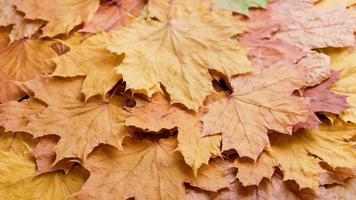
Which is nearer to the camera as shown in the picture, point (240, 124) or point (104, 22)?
point (240, 124)

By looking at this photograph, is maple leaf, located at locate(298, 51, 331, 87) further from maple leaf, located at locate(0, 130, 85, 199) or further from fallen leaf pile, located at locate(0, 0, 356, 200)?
maple leaf, located at locate(0, 130, 85, 199)

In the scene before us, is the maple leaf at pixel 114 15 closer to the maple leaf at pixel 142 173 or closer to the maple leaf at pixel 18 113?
the maple leaf at pixel 18 113

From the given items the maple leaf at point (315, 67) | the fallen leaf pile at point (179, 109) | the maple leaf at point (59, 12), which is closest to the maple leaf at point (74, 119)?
the fallen leaf pile at point (179, 109)

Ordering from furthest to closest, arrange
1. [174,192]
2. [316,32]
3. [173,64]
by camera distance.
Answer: [316,32]
[173,64]
[174,192]

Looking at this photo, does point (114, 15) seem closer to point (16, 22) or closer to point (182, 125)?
point (16, 22)

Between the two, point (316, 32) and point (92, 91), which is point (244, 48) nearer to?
point (316, 32)

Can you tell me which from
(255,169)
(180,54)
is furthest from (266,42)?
(255,169)

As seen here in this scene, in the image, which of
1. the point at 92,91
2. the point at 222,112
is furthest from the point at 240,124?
the point at 92,91

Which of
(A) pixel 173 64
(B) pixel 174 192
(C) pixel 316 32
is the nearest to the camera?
(B) pixel 174 192
